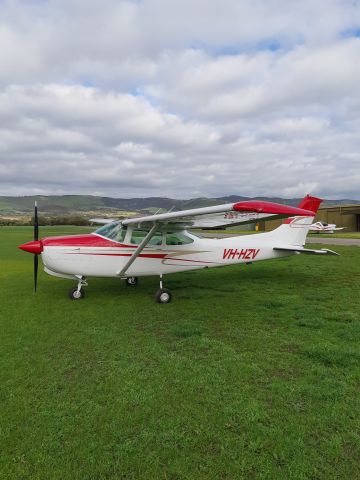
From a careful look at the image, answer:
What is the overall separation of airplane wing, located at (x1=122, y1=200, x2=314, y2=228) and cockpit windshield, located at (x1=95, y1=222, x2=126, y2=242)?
25 cm

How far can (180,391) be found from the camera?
13.3 feet

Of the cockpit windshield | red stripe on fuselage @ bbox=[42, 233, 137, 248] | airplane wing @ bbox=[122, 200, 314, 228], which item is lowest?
red stripe on fuselage @ bbox=[42, 233, 137, 248]

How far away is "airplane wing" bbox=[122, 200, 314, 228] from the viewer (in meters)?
6.25

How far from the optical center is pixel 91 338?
5938 millimetres

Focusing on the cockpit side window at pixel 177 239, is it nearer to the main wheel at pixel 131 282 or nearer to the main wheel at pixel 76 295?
the main wheel at pixel 131 282

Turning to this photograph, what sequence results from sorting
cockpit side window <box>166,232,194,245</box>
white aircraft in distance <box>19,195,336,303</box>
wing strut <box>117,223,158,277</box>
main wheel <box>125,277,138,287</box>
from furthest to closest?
main wheel <box>125,277,138,287</box>, cockpit side window <box>166,232,194,245</box>, white aircraft in distance <box>19,195,336,303</box>, wing strut <box>117,223,158,277</box>

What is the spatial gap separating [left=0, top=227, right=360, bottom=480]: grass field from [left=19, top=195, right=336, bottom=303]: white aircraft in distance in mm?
1096

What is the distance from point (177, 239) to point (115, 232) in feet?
5.96

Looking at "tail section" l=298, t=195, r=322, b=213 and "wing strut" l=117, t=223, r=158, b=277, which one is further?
"tail section" l=298, t=195, r=322, b=213

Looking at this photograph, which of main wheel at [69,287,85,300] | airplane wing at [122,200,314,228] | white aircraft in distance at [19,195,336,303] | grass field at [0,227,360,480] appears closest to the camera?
grass field at [0,227,360,480]

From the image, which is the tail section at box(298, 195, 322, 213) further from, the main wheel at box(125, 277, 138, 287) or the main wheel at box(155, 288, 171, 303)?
the main wheel at box(125, 277, 138, 287)

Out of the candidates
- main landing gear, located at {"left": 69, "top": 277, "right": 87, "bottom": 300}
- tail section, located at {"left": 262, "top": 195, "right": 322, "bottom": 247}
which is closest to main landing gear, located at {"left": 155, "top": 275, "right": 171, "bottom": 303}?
main landing gear, located at {"left": 69, "top": 277, "right": 87, "bottom": 300}

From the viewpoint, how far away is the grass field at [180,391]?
2.92m

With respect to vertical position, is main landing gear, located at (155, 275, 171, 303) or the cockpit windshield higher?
the cockpit windshield
